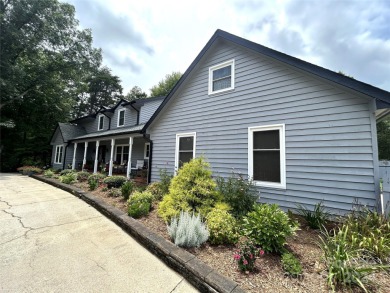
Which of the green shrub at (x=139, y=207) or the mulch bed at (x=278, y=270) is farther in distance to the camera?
the green shrub at (x=139, y=207)

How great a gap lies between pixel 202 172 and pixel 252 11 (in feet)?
18.7

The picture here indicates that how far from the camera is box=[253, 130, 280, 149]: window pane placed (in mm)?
5106

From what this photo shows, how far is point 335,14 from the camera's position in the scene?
531 centimetres

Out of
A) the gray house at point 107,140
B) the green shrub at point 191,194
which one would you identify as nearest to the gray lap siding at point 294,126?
the green shrub at point 191,194

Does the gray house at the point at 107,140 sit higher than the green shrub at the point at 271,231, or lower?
higher

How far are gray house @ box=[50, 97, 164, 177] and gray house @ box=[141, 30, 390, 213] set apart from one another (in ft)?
17.9

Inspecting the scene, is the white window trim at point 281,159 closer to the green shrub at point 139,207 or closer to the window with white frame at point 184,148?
the window with white frame at point 184,148

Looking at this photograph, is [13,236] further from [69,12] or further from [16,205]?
[69,12]

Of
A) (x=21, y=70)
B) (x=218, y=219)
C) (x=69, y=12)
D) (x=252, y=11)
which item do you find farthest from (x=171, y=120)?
(x=69, y=12)

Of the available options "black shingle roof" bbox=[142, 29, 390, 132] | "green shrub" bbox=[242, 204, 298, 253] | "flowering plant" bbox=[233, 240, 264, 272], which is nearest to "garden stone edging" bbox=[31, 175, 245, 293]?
"flowering plant" bbox=[233, 240, 264, 272]

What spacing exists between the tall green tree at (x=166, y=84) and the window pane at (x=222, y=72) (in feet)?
78.7

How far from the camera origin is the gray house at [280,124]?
3.94 metres

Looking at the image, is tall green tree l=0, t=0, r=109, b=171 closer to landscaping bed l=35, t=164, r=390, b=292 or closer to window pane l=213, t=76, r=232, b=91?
window pane l=213, t=76, r=232, b=91

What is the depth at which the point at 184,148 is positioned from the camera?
745cm
